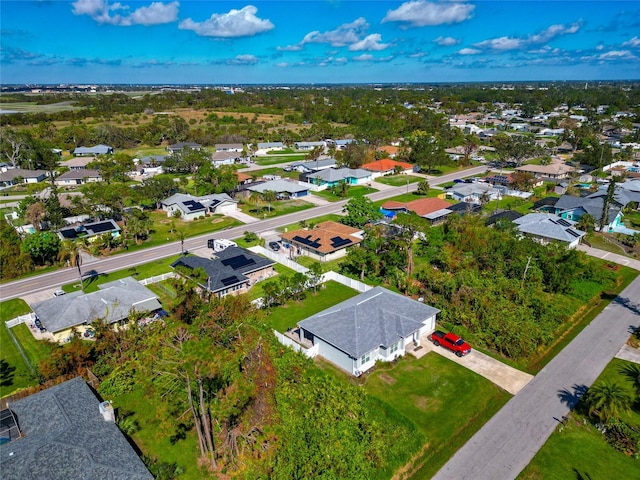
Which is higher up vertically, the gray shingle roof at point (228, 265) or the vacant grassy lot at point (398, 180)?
the gray shingle roof at point (228, 265)

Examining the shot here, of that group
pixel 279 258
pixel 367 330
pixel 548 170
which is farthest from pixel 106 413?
pixel 548 170

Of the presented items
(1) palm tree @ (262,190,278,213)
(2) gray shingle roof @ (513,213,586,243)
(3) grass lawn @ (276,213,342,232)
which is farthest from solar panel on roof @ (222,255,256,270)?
(2) gray shingle roof @ (513,213,586,243)

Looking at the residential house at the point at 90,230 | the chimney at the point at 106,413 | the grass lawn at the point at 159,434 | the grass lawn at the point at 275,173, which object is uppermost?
the chimney at the point at 106,413

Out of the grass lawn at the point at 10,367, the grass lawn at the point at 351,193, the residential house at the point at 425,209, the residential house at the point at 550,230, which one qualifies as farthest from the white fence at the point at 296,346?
the grass lawn at the point at 351,193

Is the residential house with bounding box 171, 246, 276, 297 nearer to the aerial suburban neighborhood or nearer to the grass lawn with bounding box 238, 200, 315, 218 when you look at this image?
the aerial suburban neighborhood

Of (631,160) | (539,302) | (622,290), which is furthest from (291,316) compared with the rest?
(631,160)

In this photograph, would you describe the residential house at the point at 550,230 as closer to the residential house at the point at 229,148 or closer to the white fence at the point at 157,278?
the white fence at the point at 157,278
